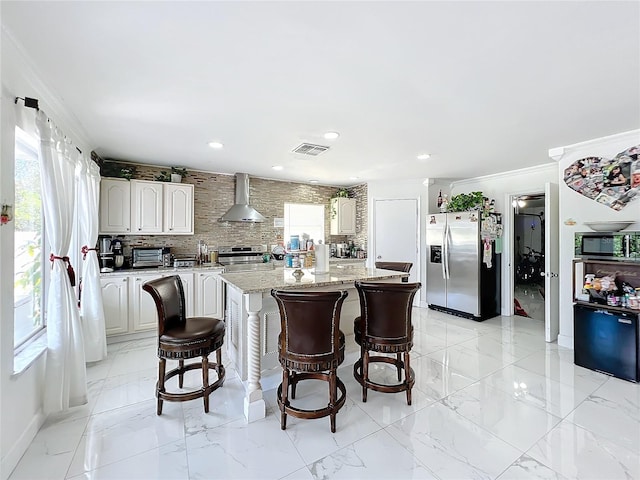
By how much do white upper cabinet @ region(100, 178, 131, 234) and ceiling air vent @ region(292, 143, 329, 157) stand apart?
258 cm

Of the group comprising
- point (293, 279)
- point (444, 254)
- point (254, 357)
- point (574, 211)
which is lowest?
point (254, 357)

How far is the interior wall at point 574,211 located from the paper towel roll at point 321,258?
3.11 meters

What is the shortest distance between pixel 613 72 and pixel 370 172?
10.7 ft

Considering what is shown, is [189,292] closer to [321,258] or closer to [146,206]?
[146,206]

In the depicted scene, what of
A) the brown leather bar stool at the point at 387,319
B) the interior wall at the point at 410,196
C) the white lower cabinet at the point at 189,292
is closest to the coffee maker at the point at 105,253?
the white lower cabinet at the point at 189,292

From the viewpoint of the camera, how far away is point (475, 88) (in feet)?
7.02

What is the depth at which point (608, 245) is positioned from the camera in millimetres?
3043

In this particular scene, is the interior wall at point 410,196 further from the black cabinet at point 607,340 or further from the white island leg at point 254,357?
the white island leg at point 254,357

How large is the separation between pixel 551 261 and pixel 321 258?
3143mm

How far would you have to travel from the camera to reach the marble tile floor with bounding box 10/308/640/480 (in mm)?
1746

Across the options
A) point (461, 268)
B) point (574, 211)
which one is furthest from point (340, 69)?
point (461, 268)

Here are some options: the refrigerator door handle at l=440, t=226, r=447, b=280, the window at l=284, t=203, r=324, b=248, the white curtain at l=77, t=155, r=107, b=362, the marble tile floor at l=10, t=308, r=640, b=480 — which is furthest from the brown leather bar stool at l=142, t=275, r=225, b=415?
the refrigerator door handle at l=440, t=226, r=447, b=280

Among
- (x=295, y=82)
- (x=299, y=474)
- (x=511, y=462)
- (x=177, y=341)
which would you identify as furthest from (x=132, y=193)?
(x=511, y=462)

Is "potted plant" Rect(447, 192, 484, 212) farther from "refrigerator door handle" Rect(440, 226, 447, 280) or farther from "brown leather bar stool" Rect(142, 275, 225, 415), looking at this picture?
"brown leather bar stool" Rect(142, 275, 225, 415)
